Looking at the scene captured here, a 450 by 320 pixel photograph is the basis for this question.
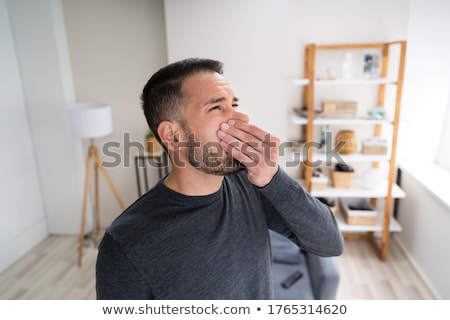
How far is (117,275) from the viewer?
516 mm

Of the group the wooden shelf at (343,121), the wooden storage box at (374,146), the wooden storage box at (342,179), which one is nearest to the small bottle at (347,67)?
the wooden shelf at (343,121)

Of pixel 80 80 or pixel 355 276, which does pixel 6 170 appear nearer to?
pixel 80 80

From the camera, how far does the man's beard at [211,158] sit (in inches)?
17.8

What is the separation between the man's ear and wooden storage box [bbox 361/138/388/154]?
146 cm

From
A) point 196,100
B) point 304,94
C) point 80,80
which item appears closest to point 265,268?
point 196,100

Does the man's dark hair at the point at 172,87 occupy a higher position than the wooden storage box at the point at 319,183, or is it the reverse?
the man's dark hair at the point at 172,87

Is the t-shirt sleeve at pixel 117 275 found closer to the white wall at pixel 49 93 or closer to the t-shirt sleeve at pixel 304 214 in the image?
the t-shirt sleeve at pixel 304 214

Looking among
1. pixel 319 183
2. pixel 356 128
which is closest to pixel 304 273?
pixel 319 183

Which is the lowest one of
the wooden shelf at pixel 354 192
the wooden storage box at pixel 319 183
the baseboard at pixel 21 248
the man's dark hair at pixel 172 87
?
the wooden shelf at pixel 354 192

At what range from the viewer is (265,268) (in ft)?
2.20

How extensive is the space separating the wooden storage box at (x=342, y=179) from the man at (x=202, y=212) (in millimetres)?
1233

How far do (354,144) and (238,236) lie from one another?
53.1 inches

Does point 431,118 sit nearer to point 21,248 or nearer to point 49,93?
point 49,93

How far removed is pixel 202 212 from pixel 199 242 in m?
0.06
